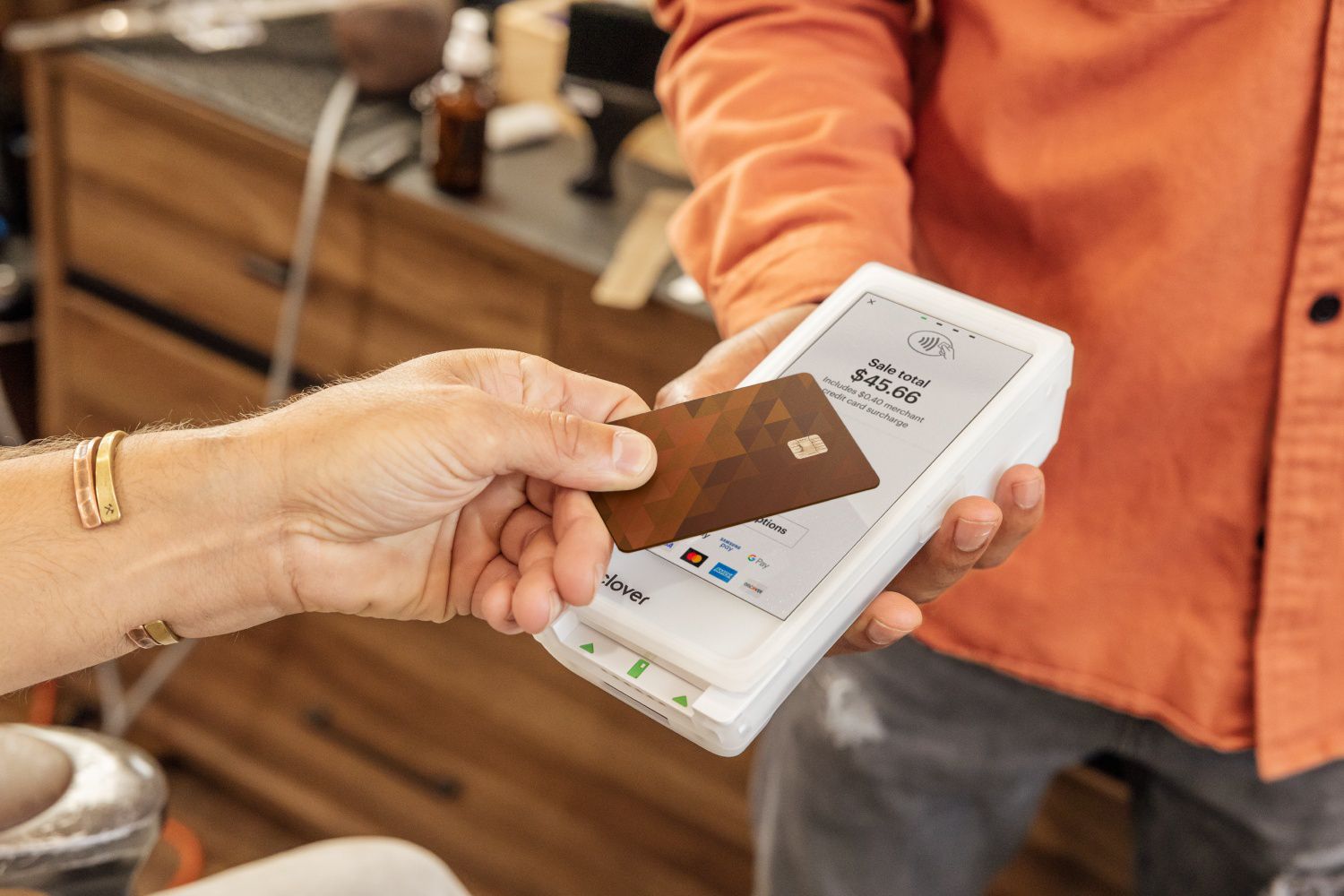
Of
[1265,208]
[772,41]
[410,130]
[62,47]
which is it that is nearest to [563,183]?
[410,130]

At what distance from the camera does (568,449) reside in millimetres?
541

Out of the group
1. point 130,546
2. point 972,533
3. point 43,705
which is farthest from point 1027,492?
point 43,705

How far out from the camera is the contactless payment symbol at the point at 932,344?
62cm

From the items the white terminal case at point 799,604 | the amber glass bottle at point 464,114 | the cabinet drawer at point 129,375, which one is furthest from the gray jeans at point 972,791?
the cabinet drawer at point 129,375

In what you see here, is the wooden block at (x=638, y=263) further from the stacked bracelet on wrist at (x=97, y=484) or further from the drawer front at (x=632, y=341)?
the stacked bracelet on wrist at (x=97, y=484)

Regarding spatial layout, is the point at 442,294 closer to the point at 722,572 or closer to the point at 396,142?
the point at 396,142

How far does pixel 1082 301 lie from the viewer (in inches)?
26.8

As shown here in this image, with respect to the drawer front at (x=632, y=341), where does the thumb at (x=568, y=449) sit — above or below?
above

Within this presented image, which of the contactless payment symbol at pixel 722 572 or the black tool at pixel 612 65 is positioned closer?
the contactless payment symbol at pixel 722 572

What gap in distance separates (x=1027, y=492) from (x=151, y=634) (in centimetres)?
43

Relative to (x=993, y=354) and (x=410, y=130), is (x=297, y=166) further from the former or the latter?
(x=993, y=354)

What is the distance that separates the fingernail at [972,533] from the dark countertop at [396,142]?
465 millimetres

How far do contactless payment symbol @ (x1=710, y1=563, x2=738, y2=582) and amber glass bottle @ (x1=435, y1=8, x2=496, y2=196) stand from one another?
629 millimetres

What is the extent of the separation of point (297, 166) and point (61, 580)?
66 cm
